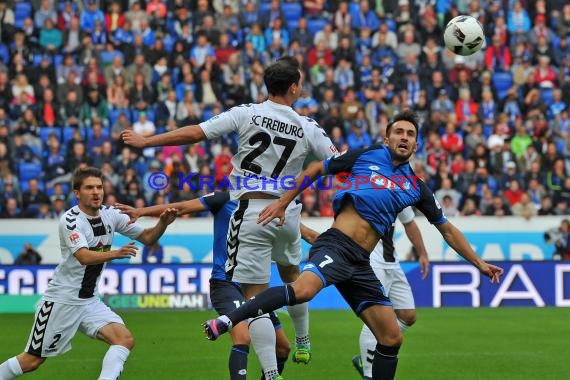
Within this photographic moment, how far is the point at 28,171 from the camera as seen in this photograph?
2198 centimetres

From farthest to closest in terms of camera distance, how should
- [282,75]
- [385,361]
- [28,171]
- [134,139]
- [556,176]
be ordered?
[556,176] → [28,171] → [282,75] → [385,361] → [134,139]

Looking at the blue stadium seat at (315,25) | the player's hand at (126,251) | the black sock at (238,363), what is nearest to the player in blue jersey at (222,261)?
the black sock at (238,363)

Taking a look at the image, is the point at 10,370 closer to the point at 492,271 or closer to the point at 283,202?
the point at 283,202

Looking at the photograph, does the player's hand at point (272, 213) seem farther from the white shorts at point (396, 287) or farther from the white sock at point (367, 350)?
the white shorts at point (396, 287)

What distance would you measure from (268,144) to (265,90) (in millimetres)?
14991

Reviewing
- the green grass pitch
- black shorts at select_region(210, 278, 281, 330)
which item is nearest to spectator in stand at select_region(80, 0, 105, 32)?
the green grass pitch

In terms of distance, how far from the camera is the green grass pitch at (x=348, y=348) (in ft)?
37.1

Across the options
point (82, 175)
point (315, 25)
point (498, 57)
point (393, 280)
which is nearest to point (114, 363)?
point (82, 175)

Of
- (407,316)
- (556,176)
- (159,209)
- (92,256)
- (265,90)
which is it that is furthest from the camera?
(265,90)

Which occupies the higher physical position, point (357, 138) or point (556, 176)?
point (357, 138)

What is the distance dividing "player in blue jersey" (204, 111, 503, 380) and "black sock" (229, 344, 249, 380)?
35.7 inches

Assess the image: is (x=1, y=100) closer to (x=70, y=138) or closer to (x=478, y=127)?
(x=70, y=138)

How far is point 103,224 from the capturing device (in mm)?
9156

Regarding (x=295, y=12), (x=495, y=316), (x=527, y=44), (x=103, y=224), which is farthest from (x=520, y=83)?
(x=103, y=224)
